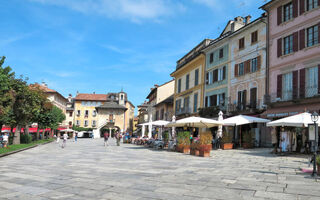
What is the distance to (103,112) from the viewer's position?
69000 millimetres

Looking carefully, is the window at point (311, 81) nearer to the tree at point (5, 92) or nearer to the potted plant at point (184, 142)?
the potted plant at point (184, 142)

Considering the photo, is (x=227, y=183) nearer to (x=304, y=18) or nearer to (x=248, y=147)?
(x=248, y=147)

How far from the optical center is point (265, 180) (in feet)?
23.6

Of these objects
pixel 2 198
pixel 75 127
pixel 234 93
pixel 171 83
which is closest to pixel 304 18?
pixel 234 93

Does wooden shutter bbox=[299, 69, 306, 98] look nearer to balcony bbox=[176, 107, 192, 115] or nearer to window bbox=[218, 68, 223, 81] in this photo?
window bbox=[218, 68, 223, 81]

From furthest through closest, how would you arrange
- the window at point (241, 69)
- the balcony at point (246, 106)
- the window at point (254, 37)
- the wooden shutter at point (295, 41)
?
the window at point (241, 69) < the window at point (254, 37) < the balcony at point (246, 106) < the wooden shutter at point (295, 41)

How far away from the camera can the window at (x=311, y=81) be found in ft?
56.1

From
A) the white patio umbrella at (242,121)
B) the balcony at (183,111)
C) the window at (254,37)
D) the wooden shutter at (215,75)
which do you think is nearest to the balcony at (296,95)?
the white patio umbrella at (242,121)

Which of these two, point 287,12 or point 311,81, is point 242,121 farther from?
point 287,12

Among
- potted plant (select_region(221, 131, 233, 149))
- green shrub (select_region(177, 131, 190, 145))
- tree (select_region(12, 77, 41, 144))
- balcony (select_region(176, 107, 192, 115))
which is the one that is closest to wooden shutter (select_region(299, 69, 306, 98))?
potted plant (select_region(221, 131, 233, 149))

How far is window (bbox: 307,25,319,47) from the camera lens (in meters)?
17.7

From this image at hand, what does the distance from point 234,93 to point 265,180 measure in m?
18.4

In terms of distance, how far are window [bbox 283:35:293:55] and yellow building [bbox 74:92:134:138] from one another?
49874 mm

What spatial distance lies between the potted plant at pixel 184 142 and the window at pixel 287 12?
11195 millimetres
